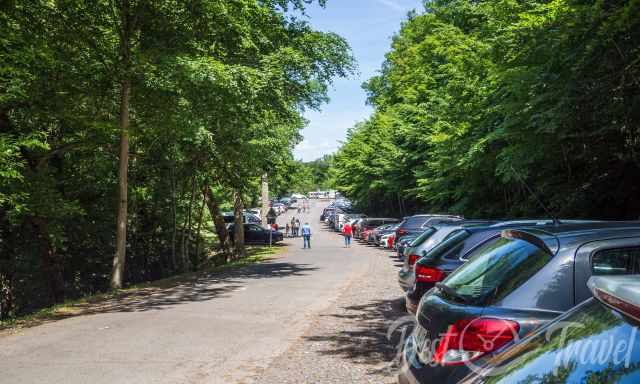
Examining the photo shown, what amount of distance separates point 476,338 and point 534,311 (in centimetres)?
40

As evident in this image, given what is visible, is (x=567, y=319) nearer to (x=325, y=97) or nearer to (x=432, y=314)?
(x=432, y=314)

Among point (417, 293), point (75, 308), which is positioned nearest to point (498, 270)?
point (417, 293)

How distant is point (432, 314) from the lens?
4320 mm

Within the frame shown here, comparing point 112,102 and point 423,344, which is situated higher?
point 112,102

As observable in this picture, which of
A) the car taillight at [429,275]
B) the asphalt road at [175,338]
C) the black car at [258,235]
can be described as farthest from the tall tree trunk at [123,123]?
the black car at [258,235]

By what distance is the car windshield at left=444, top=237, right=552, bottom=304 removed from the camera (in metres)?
4.02

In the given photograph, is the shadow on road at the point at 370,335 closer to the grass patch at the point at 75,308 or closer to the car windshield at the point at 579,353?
the car windshield at the point at 579,353

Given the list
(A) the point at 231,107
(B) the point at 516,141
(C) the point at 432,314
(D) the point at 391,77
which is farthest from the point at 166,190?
(D) the point at 391,77

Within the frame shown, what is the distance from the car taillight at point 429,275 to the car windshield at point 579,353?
491 centimetres

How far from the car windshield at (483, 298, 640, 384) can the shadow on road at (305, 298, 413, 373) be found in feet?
16.5

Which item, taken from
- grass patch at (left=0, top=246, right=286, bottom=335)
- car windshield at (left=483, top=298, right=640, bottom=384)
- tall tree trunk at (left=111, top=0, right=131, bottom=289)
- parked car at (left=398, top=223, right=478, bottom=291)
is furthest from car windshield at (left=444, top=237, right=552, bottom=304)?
tall tree trunk at (left=111, top=0, right=131, bottom=289)

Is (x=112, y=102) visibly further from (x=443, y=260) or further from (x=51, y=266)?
(x=443, y=260)

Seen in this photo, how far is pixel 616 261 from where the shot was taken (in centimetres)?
408

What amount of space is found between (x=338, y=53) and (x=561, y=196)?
33.4 ft
